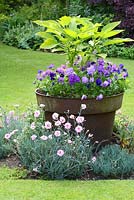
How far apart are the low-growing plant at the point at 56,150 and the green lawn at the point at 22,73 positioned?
2.46m

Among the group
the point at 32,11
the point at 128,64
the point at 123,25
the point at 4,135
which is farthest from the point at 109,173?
the point at 32,11

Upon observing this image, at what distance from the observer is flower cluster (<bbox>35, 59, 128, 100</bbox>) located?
4641mm

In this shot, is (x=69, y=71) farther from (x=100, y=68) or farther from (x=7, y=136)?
(x=7, y=136)

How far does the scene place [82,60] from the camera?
16.0ft

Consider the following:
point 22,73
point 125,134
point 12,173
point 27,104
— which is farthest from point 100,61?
point 22,73

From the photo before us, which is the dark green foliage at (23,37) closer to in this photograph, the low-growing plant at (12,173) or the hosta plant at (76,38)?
the hosta plant at (76,38)

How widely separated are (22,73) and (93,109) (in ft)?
20.3

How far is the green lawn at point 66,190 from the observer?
→ 383cm

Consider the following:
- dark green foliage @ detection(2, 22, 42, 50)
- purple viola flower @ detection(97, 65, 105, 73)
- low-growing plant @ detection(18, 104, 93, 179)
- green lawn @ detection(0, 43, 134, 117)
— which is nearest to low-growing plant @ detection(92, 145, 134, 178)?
low-growing plant @ detection(18, 104, 93, 179)

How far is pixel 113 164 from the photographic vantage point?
4.37 meters

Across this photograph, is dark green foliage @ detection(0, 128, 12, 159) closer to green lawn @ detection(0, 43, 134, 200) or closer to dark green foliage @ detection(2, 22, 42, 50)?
green lawn @ detection(0, 43, 134, 200)

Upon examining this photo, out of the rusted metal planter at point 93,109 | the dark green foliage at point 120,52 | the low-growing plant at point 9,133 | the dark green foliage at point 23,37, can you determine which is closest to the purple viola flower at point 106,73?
the rusted metal planter at point 93,109

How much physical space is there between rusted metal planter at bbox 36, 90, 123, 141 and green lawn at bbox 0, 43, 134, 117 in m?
2.04

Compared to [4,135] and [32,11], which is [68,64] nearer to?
[4,135]
